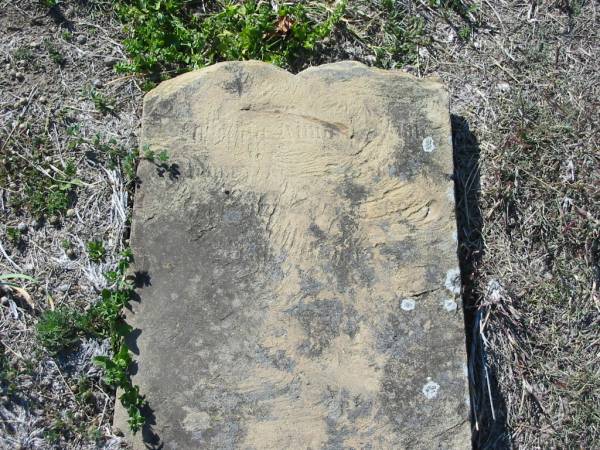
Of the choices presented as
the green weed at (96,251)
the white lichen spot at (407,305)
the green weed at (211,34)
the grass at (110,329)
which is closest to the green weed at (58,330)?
the grass at (110,329)

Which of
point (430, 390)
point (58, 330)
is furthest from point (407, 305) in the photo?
point (58, 330)

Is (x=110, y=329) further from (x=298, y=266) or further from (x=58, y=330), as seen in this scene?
(x=298, y=266)

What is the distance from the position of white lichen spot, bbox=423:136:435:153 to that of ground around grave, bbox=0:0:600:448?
0.53 metres

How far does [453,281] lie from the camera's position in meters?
3.82

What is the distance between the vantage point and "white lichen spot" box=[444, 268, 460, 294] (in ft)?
12.5

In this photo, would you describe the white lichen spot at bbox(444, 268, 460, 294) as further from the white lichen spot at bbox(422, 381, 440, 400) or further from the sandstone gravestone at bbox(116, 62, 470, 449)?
the white lichen spot at bbox(422, 381, 440, 400)

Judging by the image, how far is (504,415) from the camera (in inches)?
167

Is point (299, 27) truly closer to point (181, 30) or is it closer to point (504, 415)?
point (181, 30)

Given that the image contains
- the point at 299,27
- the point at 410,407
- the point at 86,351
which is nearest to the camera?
the point at 410,407

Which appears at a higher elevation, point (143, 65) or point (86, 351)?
point (143, 65)

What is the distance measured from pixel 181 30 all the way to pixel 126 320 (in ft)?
5.26

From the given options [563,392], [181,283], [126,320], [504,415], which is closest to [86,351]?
[126,320]

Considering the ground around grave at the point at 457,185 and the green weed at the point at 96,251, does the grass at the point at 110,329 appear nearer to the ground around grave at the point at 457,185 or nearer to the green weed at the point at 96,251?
the ground around grave at the point at 457,185

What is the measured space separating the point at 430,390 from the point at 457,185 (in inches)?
47.4
